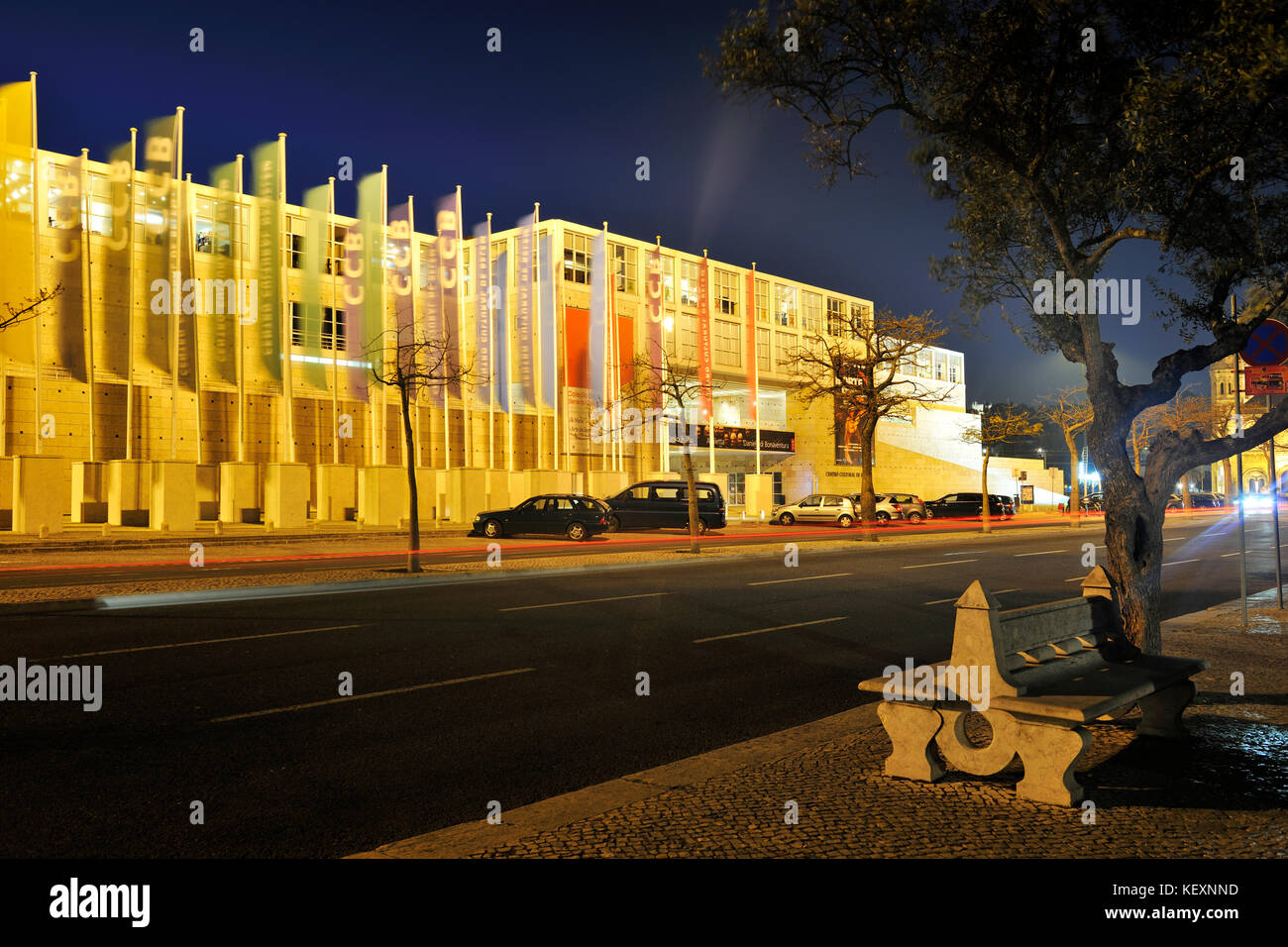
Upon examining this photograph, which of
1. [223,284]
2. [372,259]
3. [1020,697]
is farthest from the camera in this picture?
[372,259]

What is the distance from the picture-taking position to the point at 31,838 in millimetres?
4496

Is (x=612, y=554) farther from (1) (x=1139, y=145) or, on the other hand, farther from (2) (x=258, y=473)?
(2) (x=258, y=473)

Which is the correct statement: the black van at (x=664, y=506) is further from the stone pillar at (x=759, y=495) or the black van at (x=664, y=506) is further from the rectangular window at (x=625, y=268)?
the rectangular window at (x=625, y=268)

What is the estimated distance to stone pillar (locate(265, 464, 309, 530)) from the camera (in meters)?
34.2

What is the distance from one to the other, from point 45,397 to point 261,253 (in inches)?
375

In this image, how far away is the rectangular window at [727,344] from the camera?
5762 cm

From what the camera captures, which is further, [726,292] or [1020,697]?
[726,292]

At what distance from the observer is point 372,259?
38.1 metres

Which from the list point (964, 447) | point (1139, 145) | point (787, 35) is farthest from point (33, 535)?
point (964, 447)

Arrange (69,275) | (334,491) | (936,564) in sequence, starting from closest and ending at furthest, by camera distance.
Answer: (936,564)
(69,275)
(334,491)

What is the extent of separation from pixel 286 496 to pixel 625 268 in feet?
84.2

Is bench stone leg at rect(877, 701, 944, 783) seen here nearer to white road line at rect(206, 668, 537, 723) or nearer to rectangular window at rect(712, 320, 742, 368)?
white road line at rect(206, 668, 537, 723)

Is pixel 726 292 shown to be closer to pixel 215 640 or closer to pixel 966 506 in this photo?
pixel 966 506

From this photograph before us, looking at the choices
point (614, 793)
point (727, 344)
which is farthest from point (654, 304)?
point (614, 793)
